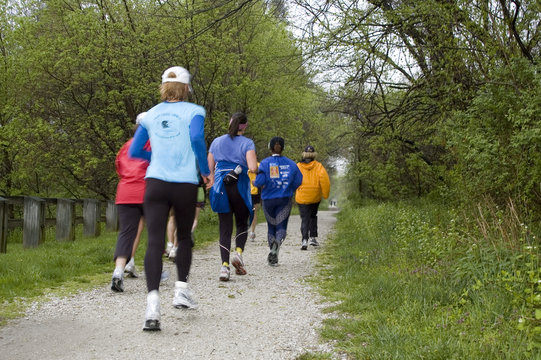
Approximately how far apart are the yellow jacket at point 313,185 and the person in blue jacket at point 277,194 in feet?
7.30

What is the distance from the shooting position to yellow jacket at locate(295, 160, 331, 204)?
10148 millimetres

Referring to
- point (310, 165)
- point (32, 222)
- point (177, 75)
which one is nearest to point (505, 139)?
point (310, 165)

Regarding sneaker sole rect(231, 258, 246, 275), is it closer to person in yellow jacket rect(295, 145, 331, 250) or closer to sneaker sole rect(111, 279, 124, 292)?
sneaker sole rect(111, 279, 124, 292)

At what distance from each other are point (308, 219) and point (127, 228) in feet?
17.2

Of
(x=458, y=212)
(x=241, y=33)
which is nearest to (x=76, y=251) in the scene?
(x=458, y=212)

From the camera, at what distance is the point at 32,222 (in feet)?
33.6

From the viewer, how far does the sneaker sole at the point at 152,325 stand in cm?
387

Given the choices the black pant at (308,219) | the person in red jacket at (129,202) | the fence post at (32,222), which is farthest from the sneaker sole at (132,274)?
the fence post at (32,222)

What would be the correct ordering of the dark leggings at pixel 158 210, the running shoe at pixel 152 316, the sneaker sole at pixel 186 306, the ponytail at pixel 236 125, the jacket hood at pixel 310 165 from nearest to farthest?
the running shoe at pixel 152 316
the dark leggings at pixel 158 210
the sneaker sole at pixel 186 306
the ponytail at pixel 236 125
the jacket hood at pixel 310 165

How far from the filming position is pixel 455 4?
6.85m

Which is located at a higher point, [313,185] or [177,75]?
[177,75]

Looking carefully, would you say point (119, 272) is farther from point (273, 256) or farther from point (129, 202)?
point (273, 256)

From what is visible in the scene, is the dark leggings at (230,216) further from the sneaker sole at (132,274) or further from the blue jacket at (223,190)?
the sneaker sole at (132,274)

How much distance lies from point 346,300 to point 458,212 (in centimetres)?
397
